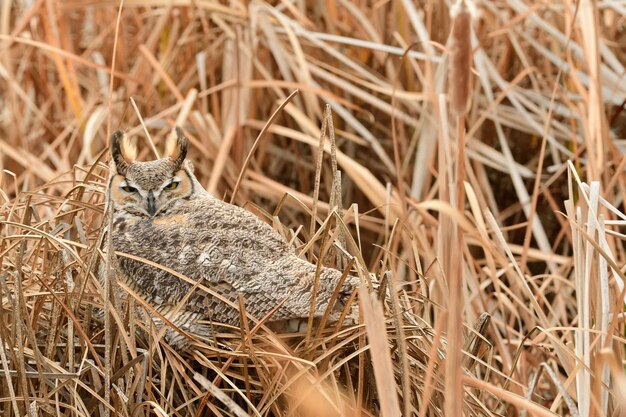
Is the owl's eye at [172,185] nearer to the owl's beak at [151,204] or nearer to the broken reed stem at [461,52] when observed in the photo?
the owl's beak at [151,204]

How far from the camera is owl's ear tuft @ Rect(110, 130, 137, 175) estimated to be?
2.43 metres

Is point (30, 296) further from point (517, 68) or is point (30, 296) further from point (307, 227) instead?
point (517, 68)

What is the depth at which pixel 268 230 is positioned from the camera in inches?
87.1

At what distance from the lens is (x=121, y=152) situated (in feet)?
8.07

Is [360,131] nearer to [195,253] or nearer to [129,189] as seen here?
[129,189]

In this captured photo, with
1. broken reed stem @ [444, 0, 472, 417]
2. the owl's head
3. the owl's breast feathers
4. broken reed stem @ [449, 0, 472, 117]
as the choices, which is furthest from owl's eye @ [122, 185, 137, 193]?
broken reed stem @ [449, 0, 472, 117]

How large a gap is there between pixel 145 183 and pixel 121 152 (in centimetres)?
13

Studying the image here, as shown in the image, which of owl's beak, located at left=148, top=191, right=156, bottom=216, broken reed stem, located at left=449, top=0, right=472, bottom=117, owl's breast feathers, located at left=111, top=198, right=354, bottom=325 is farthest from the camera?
owl's beak, located at left=148, top=191, right=156, bottom=216

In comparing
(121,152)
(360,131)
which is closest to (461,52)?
(121,152)

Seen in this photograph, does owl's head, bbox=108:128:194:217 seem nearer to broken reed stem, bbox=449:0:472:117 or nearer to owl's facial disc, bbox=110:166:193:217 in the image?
owl's facial disc, bbox=110:166:193:217

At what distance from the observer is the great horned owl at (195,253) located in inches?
79.7

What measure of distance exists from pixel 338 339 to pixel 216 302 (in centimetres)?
27

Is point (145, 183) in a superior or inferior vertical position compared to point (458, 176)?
inferior

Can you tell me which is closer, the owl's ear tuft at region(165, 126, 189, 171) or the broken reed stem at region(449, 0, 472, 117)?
the broken reed stem at region(449, 0, 472, 117)
